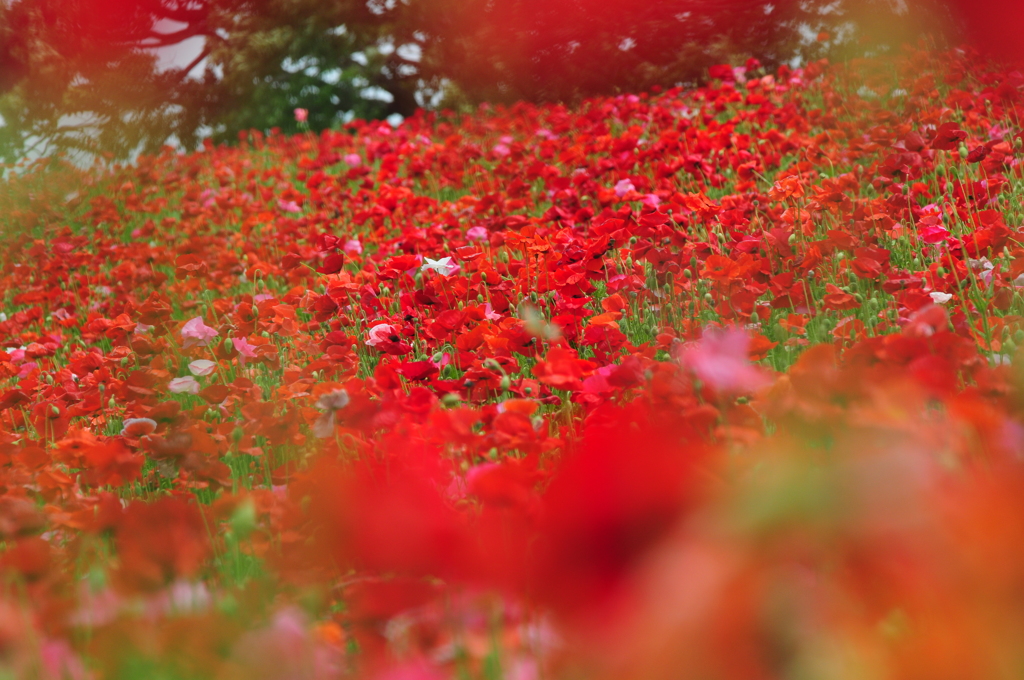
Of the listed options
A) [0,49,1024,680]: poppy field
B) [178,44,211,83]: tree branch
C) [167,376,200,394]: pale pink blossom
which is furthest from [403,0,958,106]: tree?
[167,376,200,394]: pale pink blossom

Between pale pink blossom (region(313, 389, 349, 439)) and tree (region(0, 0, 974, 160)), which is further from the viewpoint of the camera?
tree (region(0, 0, 974, 160))

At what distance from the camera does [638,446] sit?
30.1 inches

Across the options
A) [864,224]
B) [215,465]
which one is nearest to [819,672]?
[215,465]

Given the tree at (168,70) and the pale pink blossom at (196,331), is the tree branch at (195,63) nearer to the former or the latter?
the tree at (168,70)

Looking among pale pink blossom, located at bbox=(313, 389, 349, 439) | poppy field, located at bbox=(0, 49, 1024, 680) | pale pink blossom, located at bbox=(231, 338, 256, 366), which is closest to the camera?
poppy field, located at bbox=(0, 49, 1024, 680)

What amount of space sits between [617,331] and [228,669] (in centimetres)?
140

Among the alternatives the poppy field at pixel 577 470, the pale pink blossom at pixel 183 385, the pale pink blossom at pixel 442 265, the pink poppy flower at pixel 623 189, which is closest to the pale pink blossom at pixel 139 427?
the poppy field at pixel 577 470

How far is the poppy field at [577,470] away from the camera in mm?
623

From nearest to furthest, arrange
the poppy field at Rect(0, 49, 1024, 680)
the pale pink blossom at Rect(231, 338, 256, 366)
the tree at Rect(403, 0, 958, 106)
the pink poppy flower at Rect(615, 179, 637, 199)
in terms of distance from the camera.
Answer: the poppy field at Rect(0, 49, 1024, 680)
the pale pink blossom at Rect(231, 338, 256, 366)
the pink poppy flower at Rect(615, 179, 637, 199)
the tree at Rect(403, 0, 958, 106)

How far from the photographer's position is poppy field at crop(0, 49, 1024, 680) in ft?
2.04

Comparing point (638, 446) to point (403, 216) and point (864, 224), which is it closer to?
point (864, 224)

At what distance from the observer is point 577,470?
2.60 ft

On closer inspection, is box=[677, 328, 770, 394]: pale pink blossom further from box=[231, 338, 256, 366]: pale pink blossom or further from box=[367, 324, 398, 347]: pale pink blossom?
box=[231, 338, 256, 366]: pale pink blossom

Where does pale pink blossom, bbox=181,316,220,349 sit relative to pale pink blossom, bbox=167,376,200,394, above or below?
above
